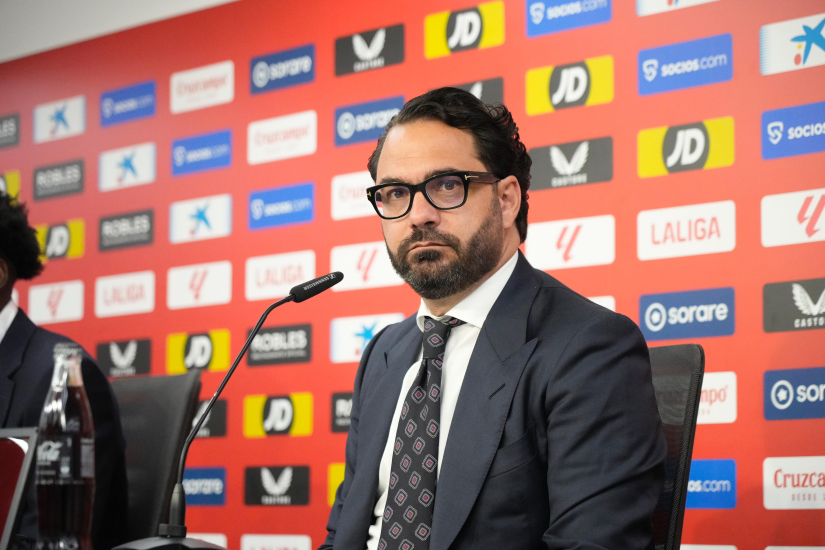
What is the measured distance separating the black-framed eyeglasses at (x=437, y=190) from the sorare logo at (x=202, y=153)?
2148mm

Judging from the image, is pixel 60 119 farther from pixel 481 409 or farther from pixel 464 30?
pixel 481 409

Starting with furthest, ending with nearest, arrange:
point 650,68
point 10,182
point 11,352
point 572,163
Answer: point 10,182 < point 572,163 < point 650,68 < point 11,352

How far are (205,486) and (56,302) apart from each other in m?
1.34

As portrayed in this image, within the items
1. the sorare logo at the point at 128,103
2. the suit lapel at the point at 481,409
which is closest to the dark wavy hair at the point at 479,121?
the suit lapel at the point at 481,409

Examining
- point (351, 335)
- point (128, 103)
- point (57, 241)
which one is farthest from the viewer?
point (57, 241)

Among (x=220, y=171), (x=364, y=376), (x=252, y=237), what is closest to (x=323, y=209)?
(x=252, y=237)

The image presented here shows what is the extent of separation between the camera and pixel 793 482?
235 cm

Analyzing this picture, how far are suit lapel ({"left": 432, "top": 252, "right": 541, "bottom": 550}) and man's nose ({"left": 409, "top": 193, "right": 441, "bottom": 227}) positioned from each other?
8.9 inches

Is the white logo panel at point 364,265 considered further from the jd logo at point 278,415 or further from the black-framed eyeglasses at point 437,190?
the black-framed eyeglasses at point 437,190

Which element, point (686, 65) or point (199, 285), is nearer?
point (686, 65)

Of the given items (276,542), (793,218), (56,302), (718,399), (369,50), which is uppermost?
(369,50)

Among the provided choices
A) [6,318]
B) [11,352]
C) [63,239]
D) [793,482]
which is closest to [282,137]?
[63,239]

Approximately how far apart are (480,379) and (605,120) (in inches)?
61.1

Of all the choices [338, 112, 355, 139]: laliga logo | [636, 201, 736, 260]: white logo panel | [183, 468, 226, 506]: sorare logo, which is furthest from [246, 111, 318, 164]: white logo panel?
[636, 201, 736, 260]: white logo panel
